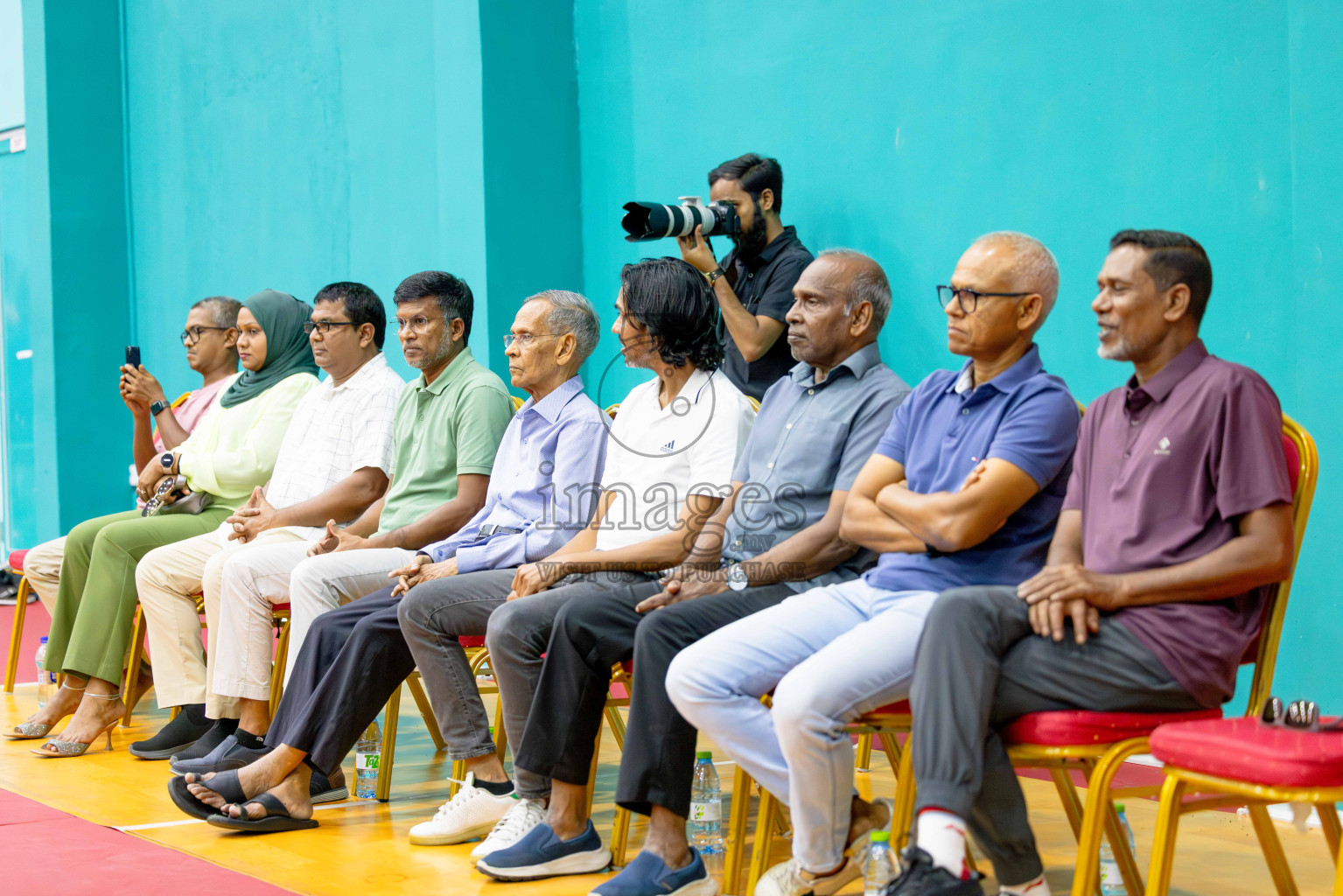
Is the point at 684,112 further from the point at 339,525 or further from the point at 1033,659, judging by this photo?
the point at 1033,659

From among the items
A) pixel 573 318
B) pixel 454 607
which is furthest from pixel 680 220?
pixel 454 607

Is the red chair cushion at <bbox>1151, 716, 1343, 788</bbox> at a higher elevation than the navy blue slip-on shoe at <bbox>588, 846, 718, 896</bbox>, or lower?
higher

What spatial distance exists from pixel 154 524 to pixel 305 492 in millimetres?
603

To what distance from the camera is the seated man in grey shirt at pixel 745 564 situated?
99.3 inches

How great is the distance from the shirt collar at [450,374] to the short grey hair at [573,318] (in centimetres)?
36

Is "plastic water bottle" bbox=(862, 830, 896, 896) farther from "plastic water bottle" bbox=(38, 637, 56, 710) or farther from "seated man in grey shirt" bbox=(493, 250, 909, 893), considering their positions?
"plastic water bottle" bbox=(38, 637, 56, 710)

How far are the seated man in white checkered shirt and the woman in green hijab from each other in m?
0.17

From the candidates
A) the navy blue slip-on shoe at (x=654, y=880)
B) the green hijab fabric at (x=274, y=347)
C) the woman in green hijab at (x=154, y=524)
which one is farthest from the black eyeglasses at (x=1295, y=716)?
the green hijab fabric at (x=274, y=347)

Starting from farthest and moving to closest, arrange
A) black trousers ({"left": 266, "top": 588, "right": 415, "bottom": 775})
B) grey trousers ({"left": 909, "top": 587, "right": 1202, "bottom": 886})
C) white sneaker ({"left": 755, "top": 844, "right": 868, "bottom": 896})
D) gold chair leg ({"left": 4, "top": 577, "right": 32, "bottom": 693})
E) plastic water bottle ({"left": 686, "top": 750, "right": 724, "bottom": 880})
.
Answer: gold chair leg ({"left": 4, "top": 577, "right": 32, "bottom": 693})
black trousers ({"left": 266, "top": 588, "right": 415, "bottom": 775})
plastic water bottle ({"left": 686, "top": 750, "right": 724, "bottom": 880})
white sneaker ({"left": 755, "top": 844, "right": 868, "bottom": 896})
grey trousers ({"left": 909, "top": 587, "right": 1202, "bottom": 886})

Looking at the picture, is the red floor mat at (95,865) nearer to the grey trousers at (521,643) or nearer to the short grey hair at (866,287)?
the grey trousers at (521,643)

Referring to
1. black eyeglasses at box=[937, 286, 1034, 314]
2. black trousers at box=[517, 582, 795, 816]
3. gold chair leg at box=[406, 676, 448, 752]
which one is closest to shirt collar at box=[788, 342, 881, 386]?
black eyeglasses at box=[937, 286, 1034, 314]

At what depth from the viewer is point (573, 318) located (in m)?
3.46

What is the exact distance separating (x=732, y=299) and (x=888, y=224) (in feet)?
1.75

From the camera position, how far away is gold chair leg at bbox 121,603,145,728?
13.7ft
